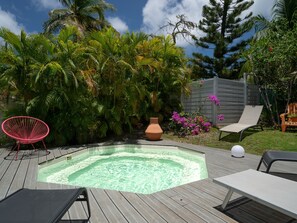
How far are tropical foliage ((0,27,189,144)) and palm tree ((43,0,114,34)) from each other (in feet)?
25.6

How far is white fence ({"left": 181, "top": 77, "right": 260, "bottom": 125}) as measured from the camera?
347 inches

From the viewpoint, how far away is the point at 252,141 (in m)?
6.45

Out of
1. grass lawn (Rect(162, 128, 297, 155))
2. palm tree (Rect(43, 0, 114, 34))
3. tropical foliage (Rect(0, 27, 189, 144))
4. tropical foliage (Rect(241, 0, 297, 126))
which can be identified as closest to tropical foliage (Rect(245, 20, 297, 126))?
tropical foliage (Rect(241, 0, 297, 126))

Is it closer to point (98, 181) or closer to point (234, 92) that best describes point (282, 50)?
point (234, 92)

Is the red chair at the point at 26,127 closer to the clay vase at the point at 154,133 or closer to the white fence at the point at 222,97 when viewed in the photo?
the clay vase at the point at 154,133

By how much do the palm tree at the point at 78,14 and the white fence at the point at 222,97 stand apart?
8.61 metres

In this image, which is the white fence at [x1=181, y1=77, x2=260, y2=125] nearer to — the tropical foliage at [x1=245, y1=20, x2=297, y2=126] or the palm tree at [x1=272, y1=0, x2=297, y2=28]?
the tropical foliage at [x1=245, y1=20, x2=297, y2=126]

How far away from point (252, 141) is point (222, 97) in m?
2.88

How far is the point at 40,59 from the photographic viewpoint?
5.90 m

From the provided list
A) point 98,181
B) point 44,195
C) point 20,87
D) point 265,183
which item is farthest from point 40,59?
point 265,183

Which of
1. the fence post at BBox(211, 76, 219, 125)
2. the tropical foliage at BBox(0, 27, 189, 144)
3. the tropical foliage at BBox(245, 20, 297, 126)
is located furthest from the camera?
the fence post at BBox(211, 76, 219, 125)

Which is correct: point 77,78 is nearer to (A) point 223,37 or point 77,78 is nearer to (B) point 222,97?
(B) point 222,97

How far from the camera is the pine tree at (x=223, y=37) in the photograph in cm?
1636

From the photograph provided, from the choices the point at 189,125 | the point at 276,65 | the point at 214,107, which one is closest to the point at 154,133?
the point at 189,125
